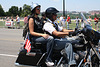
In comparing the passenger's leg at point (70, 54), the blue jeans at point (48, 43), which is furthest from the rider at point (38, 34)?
the passenger's leg at point (70, 54)

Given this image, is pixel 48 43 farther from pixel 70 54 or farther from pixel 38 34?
Answer: pixel 70 54

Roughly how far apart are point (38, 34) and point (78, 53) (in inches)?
42.1

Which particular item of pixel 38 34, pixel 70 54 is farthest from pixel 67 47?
pixel 38 34

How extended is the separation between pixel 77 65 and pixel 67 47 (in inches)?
18.1

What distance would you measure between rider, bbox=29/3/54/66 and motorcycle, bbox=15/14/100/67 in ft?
0.45

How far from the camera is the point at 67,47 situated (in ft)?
12.5

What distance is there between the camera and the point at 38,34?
4133 millimetres

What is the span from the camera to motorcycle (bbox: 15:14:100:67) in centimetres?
357

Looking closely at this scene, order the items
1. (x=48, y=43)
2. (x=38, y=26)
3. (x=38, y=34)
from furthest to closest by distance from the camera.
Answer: (x=38, y=26)
(x=38, y=34)
(x=48, y=43)

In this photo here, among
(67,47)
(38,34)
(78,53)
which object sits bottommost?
(78,53)

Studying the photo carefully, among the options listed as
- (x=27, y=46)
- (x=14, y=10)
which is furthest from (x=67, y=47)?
(x=14, y=10)

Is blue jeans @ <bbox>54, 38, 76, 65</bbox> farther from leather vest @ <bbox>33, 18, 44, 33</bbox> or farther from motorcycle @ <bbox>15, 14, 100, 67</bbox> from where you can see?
leather vest @ <bbox>33, 18, 44, 33</bbox>

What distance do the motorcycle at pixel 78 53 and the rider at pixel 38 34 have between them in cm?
14

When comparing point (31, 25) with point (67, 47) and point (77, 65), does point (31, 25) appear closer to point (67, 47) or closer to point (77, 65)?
point (67, 47)
